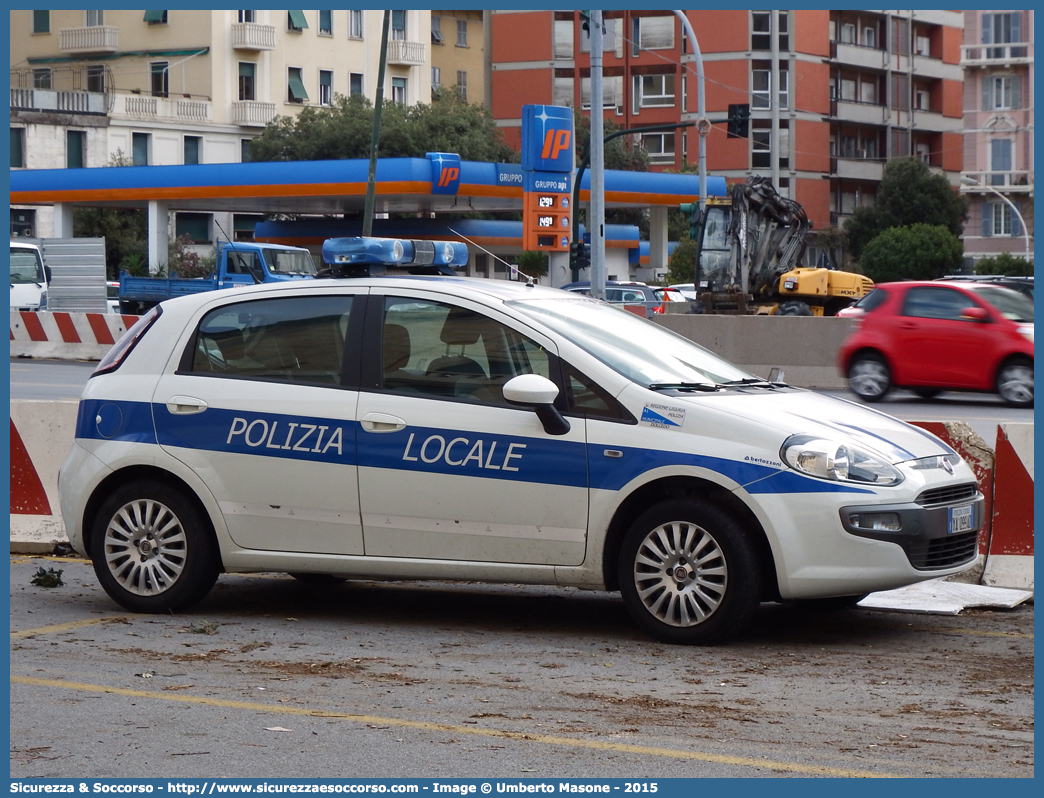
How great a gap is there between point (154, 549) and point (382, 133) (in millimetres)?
57020

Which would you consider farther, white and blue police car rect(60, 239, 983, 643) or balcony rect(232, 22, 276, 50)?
balcony rect(232, 22, 276, 50)

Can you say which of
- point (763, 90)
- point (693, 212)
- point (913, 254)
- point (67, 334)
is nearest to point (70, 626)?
point (67, 334)

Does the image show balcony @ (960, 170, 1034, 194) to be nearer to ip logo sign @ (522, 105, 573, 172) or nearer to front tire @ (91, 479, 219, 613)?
ip logo sign @ (522, 105, 573, 172)

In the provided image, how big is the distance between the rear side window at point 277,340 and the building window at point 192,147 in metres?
62.0

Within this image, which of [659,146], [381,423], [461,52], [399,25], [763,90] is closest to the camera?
[381,423]

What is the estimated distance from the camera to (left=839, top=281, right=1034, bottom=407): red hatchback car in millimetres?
20109

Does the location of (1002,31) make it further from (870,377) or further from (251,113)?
(870,377)

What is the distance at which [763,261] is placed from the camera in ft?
→ 127

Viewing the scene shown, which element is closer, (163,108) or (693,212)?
(693,212)

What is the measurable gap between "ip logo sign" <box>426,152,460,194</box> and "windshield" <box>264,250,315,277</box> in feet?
41.9

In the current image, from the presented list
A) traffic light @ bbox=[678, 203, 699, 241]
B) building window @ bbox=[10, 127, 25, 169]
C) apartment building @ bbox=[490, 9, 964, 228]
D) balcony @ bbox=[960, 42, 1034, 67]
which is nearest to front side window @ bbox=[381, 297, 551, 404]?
traffic light @ bbox=[678, 203, 699, 241]
